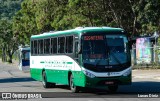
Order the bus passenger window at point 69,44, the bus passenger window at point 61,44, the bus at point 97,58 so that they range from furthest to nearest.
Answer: the bus passenger window at point 61,44, the bus passenger window at point 69,44, the bus at point 97,58

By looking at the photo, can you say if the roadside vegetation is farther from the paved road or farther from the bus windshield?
the bus windshield

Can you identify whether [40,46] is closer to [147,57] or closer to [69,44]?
[69,44]

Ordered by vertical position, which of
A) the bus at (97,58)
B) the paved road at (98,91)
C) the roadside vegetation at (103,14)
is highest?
the roadside vegetation at (103,14)

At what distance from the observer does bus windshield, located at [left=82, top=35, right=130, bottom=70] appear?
19761mm

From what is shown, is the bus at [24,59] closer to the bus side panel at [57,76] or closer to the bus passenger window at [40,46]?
the bus passenger window at [40,46]

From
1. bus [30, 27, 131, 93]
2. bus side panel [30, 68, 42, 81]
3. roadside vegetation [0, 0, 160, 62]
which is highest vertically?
roadside vegetation [0, 0, 160, 62]

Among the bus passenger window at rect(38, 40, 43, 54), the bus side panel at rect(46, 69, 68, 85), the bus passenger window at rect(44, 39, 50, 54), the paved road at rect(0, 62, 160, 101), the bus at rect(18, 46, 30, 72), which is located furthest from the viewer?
the bus at rect(18, 46, 30, 72)

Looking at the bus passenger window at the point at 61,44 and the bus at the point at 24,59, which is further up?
the bus passenger window at the point at 61,44

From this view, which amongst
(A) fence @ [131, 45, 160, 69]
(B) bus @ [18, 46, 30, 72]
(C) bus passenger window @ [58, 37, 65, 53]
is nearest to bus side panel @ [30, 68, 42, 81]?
(C) bus passenger window @ [58, 37, 65, 53]

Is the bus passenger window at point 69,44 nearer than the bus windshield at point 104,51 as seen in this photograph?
No

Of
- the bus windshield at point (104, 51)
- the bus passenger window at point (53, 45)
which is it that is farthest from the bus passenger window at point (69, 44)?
the bus passenger window at point (53, 45)

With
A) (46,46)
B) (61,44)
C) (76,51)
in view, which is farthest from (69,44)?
(46,46)

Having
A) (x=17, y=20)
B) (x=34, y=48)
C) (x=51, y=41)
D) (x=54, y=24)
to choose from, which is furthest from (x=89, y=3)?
(x=17, y=20)

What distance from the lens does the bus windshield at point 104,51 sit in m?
19.8
